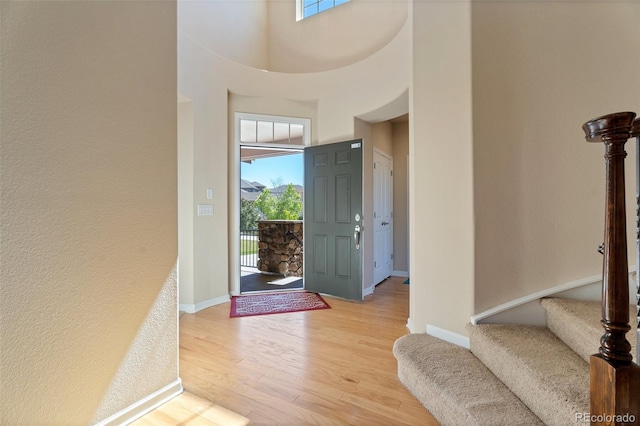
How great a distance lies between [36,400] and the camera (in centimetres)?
121

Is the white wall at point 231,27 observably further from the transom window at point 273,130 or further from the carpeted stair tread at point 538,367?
the carpeted stair tread at point 538,367

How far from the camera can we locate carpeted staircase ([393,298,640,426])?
1.27m

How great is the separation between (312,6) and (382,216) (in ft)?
11.3

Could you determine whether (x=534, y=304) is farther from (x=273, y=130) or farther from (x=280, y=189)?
(x=280, y=189)

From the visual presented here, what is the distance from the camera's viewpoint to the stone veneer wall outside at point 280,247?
17.2 feet

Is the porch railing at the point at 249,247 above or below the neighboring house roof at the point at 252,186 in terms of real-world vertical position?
below

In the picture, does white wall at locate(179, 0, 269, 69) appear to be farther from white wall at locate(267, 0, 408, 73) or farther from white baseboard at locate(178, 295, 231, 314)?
white baseboard at locate(178, 295, 231, 314)

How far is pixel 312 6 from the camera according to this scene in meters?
4.58

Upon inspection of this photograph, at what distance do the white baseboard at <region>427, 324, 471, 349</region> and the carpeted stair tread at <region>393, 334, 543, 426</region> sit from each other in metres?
0.06

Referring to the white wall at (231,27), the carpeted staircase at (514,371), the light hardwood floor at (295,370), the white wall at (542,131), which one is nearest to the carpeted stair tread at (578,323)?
the carpeted staircase at (514,371)

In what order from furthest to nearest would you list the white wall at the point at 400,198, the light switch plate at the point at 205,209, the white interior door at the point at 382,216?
the white wall at the point at 400,198
the white interior door at the point at 382,216
the light switch plate at the point at 205,209

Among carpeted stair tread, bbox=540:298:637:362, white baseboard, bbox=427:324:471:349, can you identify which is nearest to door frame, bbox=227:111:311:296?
white baseboard, bbox=427:324:471:349

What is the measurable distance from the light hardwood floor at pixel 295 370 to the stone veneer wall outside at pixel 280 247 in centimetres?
211

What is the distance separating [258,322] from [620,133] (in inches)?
113
